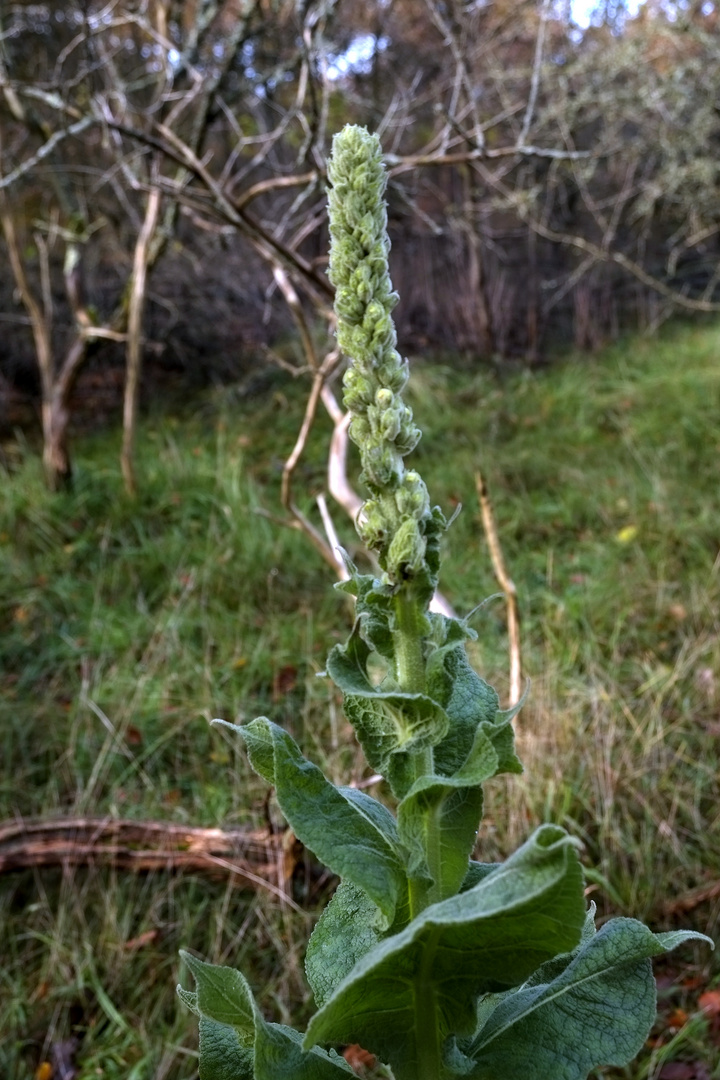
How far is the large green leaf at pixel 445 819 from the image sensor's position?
2.25 ft

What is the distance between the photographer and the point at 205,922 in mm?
2598

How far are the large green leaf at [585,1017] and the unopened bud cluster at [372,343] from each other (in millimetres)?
415

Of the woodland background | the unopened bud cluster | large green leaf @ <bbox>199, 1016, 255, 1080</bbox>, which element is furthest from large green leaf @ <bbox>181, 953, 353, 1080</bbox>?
the woodland background

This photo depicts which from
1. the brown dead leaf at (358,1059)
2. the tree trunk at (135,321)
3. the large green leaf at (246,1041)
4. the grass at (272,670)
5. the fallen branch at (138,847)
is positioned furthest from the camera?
the tree trunk at (135,321)

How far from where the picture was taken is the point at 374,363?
669 mm

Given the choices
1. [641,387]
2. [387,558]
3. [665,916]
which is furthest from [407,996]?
[641,387]

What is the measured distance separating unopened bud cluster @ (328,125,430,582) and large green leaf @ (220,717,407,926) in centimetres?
20

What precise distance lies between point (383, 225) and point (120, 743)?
272 centimetres

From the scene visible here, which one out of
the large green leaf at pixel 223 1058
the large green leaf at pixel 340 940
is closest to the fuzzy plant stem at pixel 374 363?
the large green leaf at pixel 340 940

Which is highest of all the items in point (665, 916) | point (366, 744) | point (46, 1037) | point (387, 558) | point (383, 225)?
point (383, 225)

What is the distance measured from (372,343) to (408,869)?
0.44 m

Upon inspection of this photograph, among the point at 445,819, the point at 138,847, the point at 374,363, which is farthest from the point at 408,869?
the point at 138,847

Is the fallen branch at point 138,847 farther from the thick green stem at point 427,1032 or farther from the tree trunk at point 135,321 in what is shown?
the tree trunk at point 135,321

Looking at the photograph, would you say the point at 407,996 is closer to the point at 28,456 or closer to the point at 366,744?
the point at 366,744
